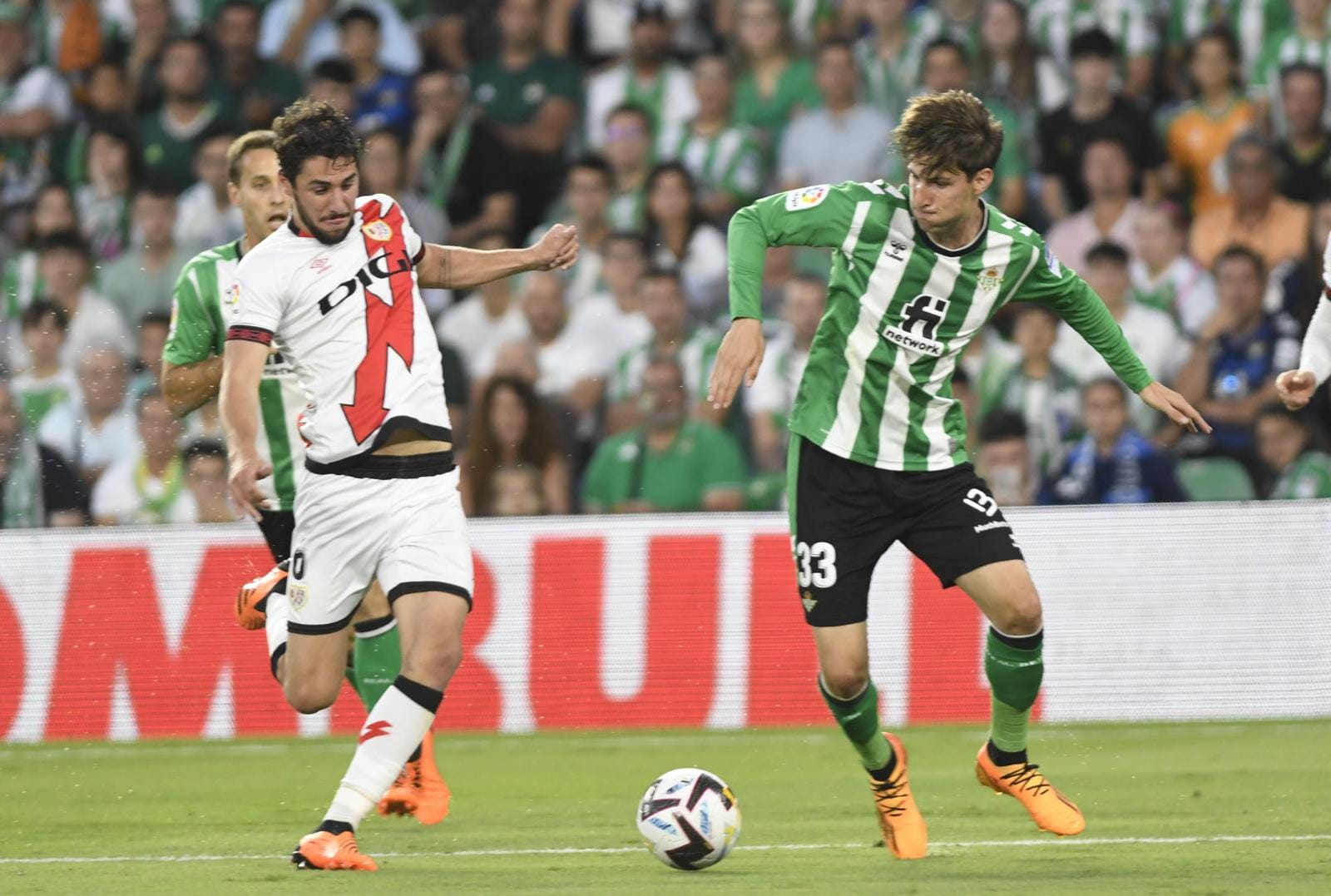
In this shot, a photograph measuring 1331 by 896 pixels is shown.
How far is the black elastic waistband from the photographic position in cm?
622

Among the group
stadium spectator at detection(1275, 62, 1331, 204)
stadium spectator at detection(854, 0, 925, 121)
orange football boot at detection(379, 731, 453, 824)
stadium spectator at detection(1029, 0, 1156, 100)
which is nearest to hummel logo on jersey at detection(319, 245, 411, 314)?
orange football boot at detection(379, 731, 453, 824)

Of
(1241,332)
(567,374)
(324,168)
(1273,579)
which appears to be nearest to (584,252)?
(567,374)

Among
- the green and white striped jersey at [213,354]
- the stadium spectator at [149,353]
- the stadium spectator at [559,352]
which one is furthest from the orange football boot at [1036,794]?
the stadium spectator at [149,353]

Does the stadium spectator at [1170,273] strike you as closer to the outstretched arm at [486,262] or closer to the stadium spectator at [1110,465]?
the stadium spectator at [1110,465]

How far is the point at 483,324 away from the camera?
42.1 feet

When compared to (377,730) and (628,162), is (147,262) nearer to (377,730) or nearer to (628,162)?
(628,162)

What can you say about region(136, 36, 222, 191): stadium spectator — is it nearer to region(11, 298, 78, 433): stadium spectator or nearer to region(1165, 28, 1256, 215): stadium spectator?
region(11, 298, 78, 433): stadium spectator

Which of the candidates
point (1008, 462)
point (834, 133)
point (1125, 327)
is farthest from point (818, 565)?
point (834, 133)

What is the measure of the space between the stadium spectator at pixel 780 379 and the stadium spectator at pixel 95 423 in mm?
3663

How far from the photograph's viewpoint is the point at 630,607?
10625 mm

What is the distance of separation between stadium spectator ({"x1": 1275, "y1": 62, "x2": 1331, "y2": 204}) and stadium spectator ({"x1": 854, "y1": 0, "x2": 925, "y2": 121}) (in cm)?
231

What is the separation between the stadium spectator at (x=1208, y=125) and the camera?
12656 millimetres

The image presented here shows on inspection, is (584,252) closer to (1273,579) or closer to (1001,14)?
(1001,14)

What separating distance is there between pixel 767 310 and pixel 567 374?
4.26 ft
